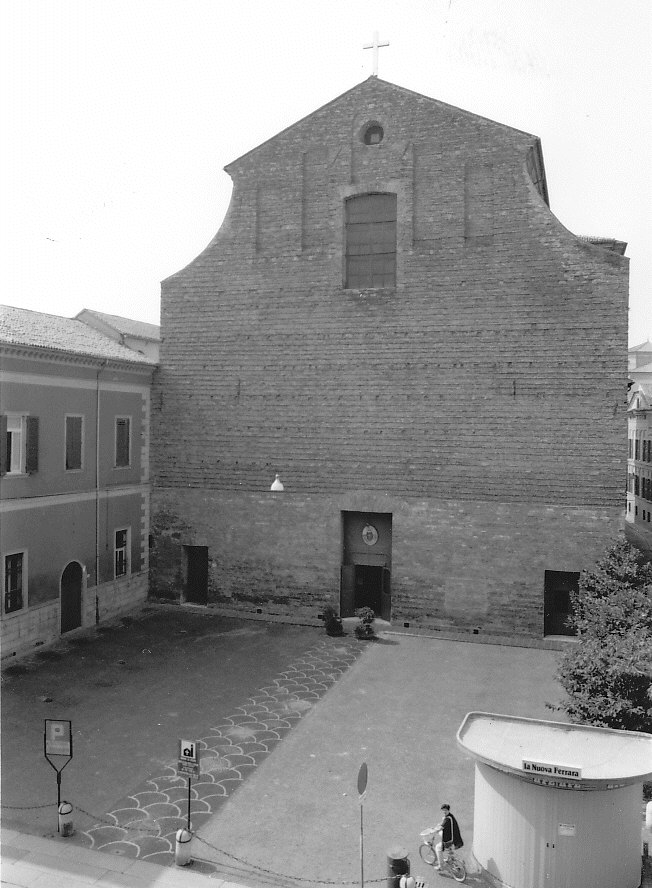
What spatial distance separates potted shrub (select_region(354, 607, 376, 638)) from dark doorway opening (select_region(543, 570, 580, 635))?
524 cm

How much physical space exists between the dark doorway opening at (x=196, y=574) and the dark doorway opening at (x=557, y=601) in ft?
37.5

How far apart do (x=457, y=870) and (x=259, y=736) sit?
18.6ft

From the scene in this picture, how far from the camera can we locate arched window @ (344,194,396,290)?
24141 mm

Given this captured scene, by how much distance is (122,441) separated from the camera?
24922 millimetres

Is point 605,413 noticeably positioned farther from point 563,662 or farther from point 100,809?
point 100,809

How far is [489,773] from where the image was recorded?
1072cm

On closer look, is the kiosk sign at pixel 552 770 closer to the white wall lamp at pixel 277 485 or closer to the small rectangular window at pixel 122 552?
the white wall lamp at pixel 277 485

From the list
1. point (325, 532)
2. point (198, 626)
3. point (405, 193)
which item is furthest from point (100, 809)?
point (405, 193)

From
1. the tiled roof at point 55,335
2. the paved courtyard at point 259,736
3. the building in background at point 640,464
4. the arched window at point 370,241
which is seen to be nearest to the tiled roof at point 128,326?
the tiled roof at point 55,335

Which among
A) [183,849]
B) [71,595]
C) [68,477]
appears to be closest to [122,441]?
[68,477]

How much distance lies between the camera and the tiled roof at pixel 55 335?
67.1 feet

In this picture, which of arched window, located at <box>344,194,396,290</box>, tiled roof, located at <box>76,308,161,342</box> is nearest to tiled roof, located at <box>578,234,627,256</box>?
arched window, located at <box>344,194,396,290</box>

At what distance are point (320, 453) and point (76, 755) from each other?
12456mm

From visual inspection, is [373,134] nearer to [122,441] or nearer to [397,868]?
[122,441]
